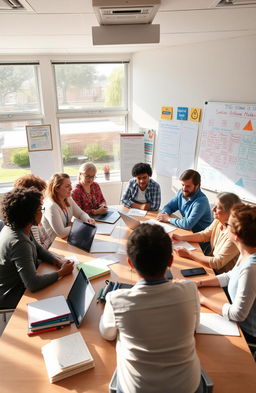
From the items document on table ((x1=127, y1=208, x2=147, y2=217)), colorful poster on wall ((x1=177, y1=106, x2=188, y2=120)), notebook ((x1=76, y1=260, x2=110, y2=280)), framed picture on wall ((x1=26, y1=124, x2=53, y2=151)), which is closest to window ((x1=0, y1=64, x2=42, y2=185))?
framed picture on wall ((x1=26, y1=124, x2=53, y2=151))

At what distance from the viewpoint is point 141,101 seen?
4.69m

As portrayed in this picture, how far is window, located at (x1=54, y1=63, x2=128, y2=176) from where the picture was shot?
4715mm

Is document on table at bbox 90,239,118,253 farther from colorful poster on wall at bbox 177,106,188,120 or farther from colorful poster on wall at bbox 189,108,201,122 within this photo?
colorful poster on wall at bbox 177,106,188,120

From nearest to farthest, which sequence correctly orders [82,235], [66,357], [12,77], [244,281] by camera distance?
[66,357] < [244,281] < [82,235] < [12,77]

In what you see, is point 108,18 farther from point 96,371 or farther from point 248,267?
point 96,371

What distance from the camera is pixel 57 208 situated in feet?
8.94

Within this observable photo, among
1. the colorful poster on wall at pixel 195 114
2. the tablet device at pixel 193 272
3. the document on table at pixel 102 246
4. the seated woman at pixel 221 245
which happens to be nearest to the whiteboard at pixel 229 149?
the colorful poster on wall at pixel 195 114

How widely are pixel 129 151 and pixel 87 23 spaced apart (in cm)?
237

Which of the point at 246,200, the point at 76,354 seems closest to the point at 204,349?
the point at 76,354

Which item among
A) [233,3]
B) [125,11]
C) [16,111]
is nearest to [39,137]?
[16,111]

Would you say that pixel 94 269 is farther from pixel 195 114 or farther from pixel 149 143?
pixel 149 143

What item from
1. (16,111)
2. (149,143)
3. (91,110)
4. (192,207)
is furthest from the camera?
(91,110)

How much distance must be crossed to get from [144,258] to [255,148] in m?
2.61

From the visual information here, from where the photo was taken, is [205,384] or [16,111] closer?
[205,384]
